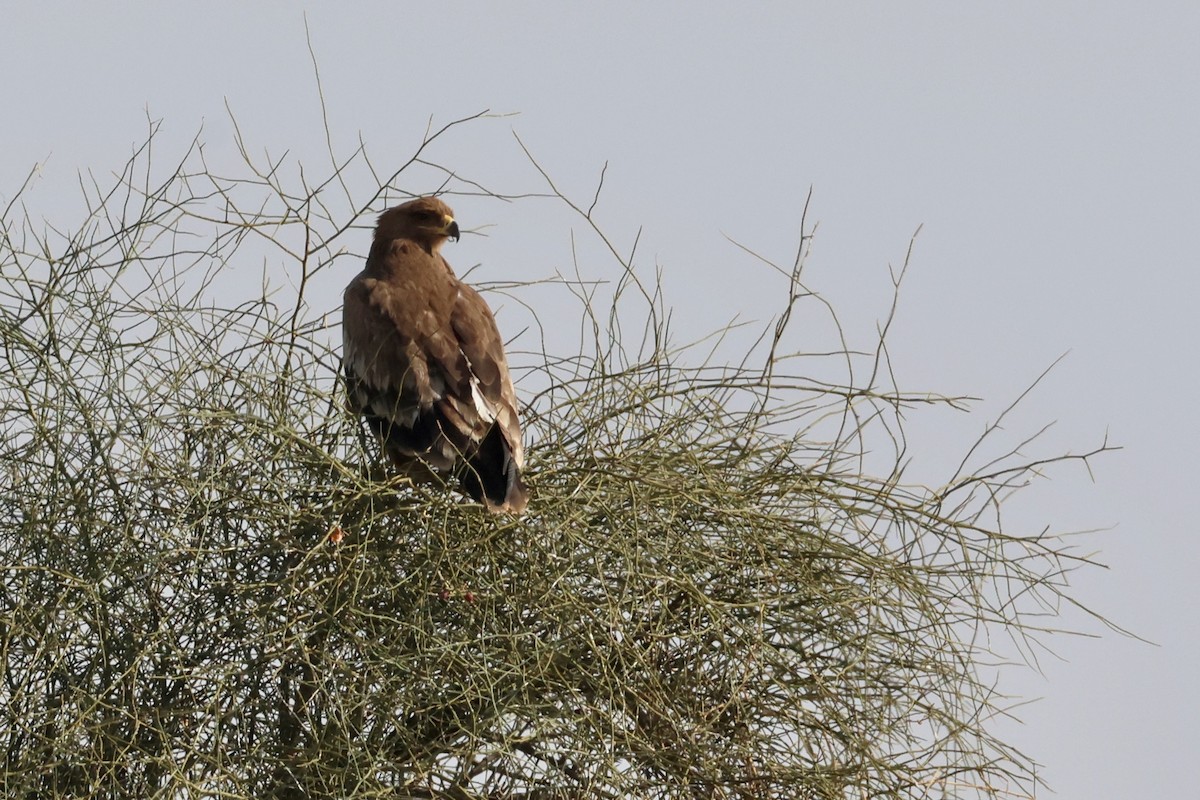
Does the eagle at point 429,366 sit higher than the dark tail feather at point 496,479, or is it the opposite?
the eagle at point 429,366

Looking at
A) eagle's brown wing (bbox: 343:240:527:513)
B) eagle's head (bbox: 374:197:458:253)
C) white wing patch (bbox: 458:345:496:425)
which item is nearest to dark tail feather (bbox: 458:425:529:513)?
eagle's brown wing (bbox: 343:240:527:513)

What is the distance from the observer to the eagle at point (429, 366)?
122 inches

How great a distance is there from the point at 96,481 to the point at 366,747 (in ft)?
2.26

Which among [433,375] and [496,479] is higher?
[433,375]

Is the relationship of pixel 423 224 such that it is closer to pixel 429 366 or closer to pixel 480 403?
pixel 429 366

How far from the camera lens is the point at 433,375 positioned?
3582 millimetres

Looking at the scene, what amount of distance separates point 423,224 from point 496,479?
52.3 inches

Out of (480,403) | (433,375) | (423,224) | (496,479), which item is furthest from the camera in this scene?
(423,224)

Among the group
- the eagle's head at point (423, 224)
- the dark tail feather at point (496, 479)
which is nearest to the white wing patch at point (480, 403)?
the dark tail feather at point (496, 479)

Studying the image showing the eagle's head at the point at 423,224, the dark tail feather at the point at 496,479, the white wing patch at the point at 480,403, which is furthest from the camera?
the eagle's head at the point at 423,224

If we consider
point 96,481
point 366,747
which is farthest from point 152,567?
point 366,747

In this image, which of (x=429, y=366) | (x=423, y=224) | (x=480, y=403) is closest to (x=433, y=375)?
(x=429, y=366)

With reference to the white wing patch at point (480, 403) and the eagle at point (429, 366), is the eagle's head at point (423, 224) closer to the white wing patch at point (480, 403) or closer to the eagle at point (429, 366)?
the eagle at point (429, 366)

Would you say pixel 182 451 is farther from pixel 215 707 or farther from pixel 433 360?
pixel 433 360
